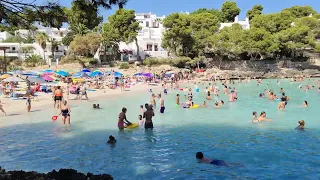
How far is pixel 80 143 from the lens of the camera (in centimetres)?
1283

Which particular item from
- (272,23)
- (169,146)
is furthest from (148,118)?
(272,23)

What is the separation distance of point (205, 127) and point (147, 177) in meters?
7.38

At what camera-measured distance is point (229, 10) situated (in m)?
79.8

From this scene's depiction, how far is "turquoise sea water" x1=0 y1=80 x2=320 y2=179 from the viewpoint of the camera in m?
9.77

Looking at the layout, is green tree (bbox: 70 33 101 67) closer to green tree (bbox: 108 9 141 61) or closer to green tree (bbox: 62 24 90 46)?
green tree (bbox: 62 24 90 46)

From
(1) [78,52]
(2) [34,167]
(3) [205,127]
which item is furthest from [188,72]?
(2) [34,167]

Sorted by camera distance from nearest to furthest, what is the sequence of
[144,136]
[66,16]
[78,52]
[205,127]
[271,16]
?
[66,16] < [144,136] < [205,127] < [78,52] < [271,16]

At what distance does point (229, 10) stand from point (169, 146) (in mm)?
72190

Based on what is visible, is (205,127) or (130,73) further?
(130,73)

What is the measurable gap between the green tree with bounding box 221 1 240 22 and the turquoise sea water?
63886 mm

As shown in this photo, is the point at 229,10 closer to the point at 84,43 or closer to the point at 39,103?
the point at 84,43

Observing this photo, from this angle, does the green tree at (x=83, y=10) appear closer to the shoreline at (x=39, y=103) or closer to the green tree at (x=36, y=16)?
the green tree at (x=36, y=16)

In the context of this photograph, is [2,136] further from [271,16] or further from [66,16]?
[271,16]

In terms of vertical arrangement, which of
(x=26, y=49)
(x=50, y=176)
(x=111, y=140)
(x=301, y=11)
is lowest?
(x=111, y=140)
